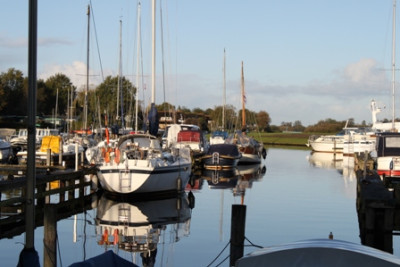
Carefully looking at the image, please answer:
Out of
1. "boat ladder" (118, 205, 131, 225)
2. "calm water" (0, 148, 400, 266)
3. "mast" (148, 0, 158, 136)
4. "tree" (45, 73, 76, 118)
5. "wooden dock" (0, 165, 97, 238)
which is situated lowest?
"calm water" (0, 148, 400, 266)

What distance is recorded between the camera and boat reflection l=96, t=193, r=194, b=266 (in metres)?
19.5

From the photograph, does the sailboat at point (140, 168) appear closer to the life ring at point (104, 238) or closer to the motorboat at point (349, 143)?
the life ring at point (104, 238)

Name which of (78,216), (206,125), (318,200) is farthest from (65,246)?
(206,125)

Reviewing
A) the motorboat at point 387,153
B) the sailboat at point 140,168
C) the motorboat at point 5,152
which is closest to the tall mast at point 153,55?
the sailboat at point 140,168

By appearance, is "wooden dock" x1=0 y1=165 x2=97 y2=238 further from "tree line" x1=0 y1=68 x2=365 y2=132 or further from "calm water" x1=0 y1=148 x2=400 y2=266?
"tree line" x1=0 y1=68 x2=365 y2=132

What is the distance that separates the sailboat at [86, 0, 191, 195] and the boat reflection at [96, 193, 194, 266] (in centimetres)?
65

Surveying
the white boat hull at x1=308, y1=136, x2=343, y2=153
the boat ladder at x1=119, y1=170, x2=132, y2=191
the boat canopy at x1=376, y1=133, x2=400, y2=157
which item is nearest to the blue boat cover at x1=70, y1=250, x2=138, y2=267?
the boat ladder at x1=119, y1=170, x2=132, y2=191

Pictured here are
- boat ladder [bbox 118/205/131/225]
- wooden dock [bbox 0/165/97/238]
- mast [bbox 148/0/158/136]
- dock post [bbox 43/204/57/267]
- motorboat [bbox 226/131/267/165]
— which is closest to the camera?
dock post [bbox 43/204/57/267]

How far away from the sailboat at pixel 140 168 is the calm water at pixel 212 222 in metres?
0.83

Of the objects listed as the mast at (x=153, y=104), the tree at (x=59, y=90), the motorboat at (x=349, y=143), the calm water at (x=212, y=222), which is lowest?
the calm water at (x=212, y=222)

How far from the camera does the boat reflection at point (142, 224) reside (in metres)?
19.5

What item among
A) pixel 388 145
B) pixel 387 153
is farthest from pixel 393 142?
pixel 387 153

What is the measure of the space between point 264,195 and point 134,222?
1281 cm

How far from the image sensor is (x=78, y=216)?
1016 inches
